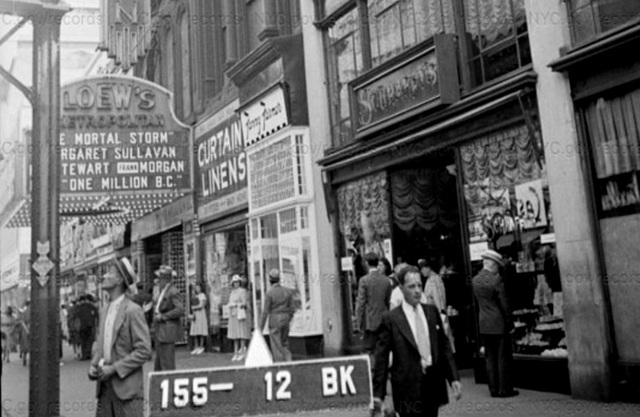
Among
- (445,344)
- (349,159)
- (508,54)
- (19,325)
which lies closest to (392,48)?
(349,159)

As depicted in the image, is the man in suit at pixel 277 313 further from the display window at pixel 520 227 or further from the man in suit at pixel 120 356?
the man in suit at pixel 120 356

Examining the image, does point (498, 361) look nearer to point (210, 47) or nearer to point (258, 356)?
point (258, 356)

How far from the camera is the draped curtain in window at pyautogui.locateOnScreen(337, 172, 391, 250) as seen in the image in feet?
45.1

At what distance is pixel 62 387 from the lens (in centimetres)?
1427

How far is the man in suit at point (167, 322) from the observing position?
11.5 m

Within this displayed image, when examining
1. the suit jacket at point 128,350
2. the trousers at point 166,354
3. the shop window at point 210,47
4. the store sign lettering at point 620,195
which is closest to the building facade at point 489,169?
the store sign lettering at point 620,195

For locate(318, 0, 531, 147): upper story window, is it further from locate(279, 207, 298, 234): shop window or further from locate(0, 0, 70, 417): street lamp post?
locate(0, 0, 70, 417): street lamp post

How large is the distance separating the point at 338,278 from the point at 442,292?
3477mm

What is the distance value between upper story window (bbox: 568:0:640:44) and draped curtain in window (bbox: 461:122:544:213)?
1508mm

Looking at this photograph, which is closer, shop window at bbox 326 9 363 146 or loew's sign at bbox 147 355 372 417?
loew's sign at bbox 147 355 372 417

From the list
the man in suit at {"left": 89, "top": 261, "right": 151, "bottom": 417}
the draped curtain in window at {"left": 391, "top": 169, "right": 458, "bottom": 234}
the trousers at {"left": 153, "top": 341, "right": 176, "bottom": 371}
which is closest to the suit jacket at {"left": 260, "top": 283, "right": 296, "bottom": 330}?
the trousers at {"left": 153, "top": 341, "right": 176, "bottom": 371}

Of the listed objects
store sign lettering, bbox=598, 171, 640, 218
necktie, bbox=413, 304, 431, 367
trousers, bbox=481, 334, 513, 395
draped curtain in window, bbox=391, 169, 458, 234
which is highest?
draped curtain in window, bbox=391, 169, 458, 234

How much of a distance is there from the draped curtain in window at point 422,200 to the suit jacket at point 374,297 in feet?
6.83

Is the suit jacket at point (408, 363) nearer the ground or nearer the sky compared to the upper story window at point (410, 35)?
nearer the ground
